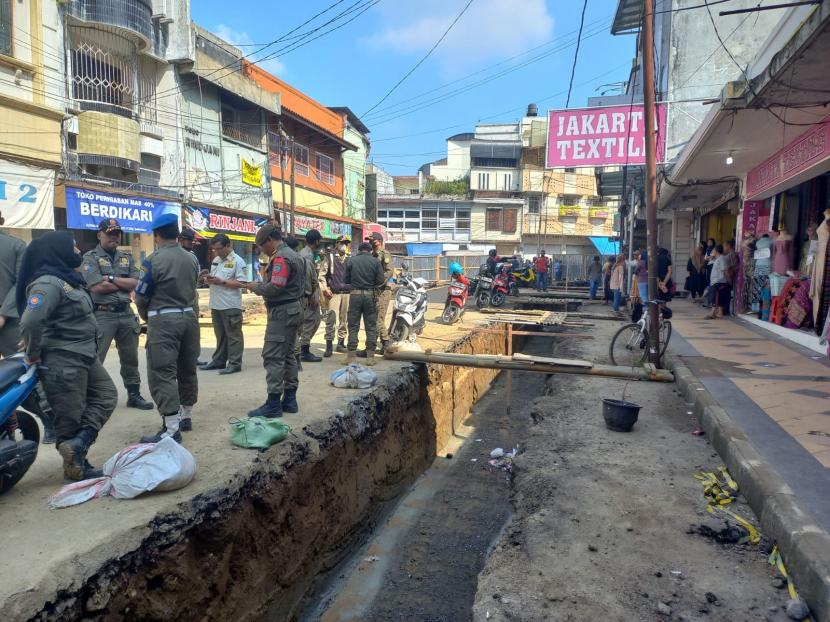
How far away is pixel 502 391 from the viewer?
34.8ft

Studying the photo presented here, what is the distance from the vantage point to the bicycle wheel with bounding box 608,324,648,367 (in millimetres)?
7746

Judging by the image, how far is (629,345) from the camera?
26.2ft

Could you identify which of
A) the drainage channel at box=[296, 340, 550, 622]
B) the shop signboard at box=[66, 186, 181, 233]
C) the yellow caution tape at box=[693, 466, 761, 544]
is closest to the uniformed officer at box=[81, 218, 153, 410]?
the drainage channel at box=[296, 340, 550, 622]

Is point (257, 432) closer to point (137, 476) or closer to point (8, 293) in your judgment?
point (137, 476)

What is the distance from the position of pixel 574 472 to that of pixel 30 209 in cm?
1118

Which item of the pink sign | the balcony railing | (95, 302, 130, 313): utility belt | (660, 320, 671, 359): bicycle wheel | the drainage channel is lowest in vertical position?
the drainage channel

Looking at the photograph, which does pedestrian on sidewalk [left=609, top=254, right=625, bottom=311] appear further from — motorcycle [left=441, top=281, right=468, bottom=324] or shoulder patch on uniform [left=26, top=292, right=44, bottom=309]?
shoulder patch on uniform [left=26, top=292, right=44, bottom=309]

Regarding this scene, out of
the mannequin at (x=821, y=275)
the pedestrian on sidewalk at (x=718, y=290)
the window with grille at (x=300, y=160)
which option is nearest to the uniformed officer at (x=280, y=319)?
the mannequin at (x=821, y=275)

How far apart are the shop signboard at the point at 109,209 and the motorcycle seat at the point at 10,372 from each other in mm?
8876

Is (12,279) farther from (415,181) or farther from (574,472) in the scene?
(415,181)

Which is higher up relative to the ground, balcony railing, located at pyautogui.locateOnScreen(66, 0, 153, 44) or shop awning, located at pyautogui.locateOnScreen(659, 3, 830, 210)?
balcony railing, located at pyautogui.locateOnScreen(66, 0, 153, 44)

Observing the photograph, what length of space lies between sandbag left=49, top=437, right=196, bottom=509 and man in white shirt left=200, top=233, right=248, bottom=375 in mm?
3124

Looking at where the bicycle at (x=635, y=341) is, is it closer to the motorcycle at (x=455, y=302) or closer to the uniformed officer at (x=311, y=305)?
the motorcycle at (x=455, y=302)

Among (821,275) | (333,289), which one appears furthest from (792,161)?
(333,289)
